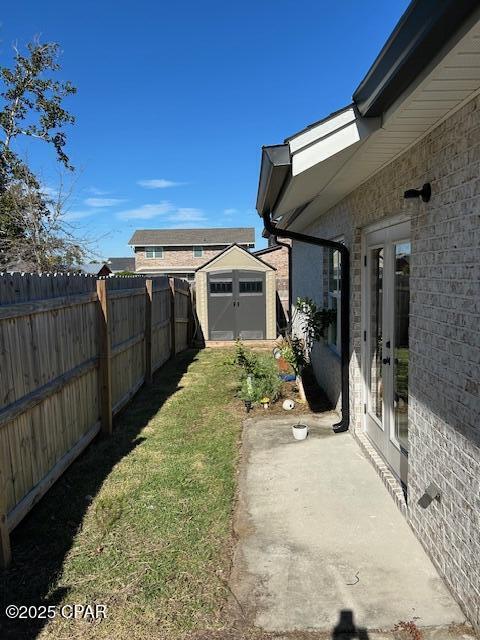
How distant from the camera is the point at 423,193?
3137 mm

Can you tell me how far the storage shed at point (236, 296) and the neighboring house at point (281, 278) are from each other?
2.33ft

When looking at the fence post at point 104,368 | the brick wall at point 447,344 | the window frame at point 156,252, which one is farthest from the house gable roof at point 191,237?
the brick wall at point 447,344

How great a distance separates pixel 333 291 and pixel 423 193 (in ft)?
13.7

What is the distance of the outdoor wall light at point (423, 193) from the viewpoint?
3088mm

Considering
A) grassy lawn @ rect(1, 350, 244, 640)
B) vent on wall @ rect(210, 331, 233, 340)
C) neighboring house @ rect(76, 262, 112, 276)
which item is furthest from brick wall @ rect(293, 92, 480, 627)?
neighboring house @ rect(76, 262, 112, 276)

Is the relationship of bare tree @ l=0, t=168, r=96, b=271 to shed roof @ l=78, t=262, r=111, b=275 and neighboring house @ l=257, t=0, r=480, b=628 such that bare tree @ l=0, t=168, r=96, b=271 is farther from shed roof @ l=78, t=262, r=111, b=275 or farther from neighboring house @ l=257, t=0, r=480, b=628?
neighboring house @ l=257, t=0, r=480, b=628

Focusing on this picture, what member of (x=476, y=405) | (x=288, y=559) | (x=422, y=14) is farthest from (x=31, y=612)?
(x=422, y=14)

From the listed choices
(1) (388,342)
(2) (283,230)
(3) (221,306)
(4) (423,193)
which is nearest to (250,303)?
(3) (221,306)

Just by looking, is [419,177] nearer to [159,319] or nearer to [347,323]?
[347,323]

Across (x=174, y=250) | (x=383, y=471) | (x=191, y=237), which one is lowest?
(x=383, y=471)

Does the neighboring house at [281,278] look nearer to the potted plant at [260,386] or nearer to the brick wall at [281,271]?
the brick wall at [281,271]

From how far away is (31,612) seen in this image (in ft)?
9.20

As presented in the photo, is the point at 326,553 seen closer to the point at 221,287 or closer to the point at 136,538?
the point at 136,538

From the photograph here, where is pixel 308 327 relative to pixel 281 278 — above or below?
below
